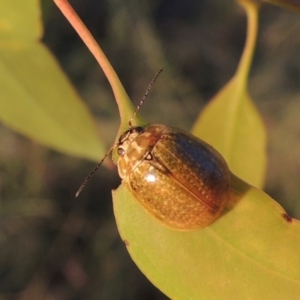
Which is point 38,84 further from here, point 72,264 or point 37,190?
point 72,264

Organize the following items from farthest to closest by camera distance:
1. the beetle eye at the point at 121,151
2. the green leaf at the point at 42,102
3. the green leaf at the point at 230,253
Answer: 1. the green leaf at the point at 42,102
2. the beetle eye at the point at 121,151
3. the green leaf at the point at 230,253

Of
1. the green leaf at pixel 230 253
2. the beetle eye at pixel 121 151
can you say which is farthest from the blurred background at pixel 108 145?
the green leaf at pixel 230 253

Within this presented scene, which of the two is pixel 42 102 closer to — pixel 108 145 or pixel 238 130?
pixel 238 130

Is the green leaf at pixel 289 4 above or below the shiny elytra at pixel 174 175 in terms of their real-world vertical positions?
above

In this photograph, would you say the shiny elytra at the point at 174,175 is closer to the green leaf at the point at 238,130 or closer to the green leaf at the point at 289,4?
the green leaf at the point at 289,4

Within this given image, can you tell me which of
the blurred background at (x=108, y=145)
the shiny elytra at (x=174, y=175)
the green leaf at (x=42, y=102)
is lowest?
the blurred background at (x=108, y=145)

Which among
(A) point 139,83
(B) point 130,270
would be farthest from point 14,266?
(A) point 139,83

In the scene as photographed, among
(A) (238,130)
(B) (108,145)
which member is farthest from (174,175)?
(B) (108,145)

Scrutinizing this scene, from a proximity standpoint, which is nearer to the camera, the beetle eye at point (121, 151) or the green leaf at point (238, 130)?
the beetle eye at point (121, 151)
